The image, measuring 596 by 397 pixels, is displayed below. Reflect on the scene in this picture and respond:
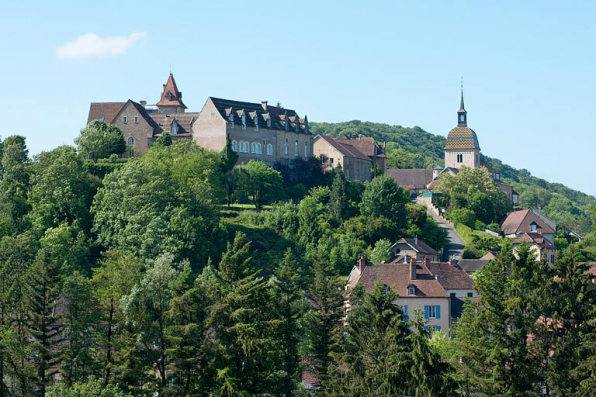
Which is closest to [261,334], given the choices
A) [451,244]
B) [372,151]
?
[451,244]

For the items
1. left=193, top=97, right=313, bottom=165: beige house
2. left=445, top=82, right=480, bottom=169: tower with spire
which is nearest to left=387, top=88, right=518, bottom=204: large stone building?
left=445, top=82, right=480, bottom=169: tower with spire

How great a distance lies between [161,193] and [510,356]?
1398 inches

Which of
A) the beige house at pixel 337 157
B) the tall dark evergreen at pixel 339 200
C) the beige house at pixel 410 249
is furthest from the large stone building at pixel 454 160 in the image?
the beige house at pixel 410 249

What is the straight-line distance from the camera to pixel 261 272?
81.7 m

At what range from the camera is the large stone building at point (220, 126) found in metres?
95.1

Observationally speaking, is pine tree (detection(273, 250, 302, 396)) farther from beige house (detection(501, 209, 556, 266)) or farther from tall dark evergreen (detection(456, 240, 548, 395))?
beige house (detection(501, 209, 556, 266))

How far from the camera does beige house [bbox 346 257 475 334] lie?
235 feet

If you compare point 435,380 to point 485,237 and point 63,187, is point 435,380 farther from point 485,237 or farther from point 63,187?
point 485,237

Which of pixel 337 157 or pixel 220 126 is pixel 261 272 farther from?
pixel 337 157

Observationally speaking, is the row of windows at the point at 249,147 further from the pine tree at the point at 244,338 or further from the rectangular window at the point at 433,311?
the pine tree at the point at 244,338

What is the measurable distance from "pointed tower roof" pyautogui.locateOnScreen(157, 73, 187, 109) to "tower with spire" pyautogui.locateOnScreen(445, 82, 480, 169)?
129 feet

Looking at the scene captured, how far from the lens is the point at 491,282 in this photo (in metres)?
52.3

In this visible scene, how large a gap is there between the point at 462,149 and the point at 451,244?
38888 millimetres

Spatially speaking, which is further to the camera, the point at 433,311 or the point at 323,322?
the point at 433,311
